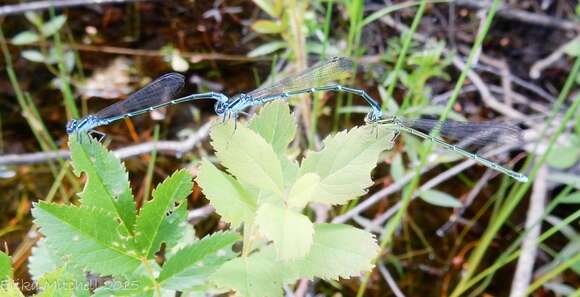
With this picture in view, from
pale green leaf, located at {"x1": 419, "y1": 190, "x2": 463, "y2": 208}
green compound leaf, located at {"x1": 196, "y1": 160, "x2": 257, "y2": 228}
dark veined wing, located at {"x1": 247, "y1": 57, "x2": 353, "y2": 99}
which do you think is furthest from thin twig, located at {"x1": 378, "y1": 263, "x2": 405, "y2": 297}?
green compound leaf, located at {"x1": 196, "y1": 160, "x2": 257, "y2": 228}

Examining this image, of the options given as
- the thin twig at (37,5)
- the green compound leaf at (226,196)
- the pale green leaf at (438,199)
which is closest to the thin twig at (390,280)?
the pale green leaf at (438,199)

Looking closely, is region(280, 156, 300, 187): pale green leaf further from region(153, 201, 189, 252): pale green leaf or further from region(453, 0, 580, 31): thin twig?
region(453, 0, 580, 31): thin twig

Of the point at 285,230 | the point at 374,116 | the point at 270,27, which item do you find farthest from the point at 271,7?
the point at 285,230

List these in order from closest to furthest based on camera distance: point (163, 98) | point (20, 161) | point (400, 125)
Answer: point (400, 125)
point (163, 98)
point (20, 161)

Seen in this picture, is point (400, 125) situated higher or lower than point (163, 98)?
lower

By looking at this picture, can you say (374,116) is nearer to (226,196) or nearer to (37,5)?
(226,196)

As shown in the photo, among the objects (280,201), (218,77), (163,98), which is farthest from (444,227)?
(280,201)

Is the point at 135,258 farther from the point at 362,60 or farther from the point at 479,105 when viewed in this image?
the point at 479,105
